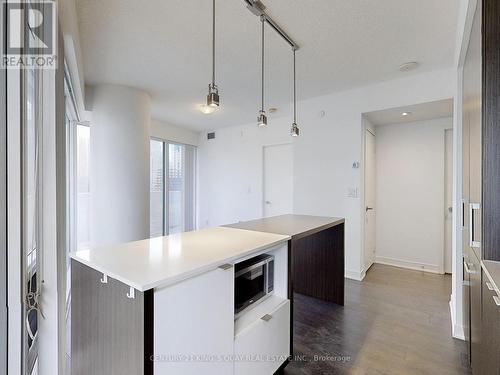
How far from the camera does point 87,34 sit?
222cm

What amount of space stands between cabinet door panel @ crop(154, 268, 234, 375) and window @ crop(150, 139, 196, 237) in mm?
4228

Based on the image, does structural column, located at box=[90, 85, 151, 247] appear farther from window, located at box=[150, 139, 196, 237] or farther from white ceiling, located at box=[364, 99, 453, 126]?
white ceiling, located at box=[364, 99, 453, 126]

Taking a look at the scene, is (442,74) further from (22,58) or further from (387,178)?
(22,58)

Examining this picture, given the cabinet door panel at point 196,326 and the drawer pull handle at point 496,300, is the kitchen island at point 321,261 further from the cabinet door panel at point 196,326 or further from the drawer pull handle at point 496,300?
the drawer pull handle at point 496,300

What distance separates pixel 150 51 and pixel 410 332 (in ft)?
11.6

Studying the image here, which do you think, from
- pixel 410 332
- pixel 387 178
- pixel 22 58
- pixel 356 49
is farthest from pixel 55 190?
pixel 387 178

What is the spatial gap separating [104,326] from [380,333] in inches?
85.7

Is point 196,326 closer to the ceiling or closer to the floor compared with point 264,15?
closer to the floor

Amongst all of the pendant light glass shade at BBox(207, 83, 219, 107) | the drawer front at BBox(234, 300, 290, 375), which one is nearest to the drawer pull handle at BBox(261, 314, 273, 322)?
the drawer front at BBox(234, 300, 290, 375)

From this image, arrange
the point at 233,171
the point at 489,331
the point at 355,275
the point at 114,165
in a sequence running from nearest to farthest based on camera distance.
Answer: the point at 489,331, the point at 114,165, the point at 355,275, the point at 233,171

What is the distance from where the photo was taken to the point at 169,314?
1.06m

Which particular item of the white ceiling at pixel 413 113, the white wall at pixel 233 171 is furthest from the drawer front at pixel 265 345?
the white wall at pixel 233 171

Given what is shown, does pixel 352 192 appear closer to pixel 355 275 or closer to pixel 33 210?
pixel 355 275

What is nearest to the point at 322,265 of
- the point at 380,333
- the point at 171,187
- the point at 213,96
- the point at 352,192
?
the point at 380,333
